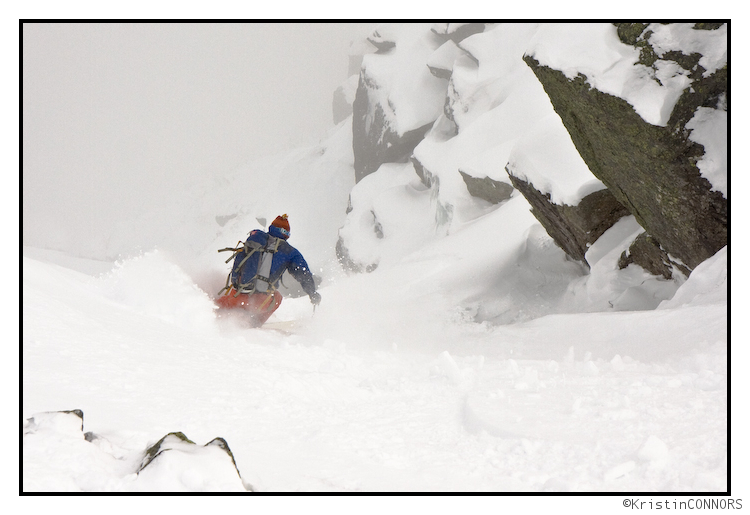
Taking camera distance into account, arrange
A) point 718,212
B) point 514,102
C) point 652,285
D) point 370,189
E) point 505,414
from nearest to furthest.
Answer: point 505,414 → point 718,212 → point 652,285 → point 514,102 → point 370,189

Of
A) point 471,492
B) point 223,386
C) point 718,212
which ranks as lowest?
point 223,386

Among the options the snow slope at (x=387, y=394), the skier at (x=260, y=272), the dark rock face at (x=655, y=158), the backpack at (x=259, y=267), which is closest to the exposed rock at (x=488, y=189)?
the snow slope at (x=387, y=394)

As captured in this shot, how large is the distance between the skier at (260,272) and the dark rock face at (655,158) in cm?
416

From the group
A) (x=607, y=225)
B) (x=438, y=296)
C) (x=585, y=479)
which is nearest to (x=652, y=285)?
(x=607, y=225)

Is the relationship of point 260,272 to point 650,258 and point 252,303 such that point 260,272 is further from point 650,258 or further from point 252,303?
point 650,258

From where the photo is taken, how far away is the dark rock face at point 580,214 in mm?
6789

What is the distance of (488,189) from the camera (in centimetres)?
1544

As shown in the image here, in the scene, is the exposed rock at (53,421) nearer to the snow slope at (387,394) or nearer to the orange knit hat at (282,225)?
the snow slope at (387,394)

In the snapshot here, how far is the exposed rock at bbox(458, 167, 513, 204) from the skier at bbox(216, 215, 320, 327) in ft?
32.2

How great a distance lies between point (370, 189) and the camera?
25859 mm

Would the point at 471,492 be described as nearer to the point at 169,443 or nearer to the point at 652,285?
the point at 169,443

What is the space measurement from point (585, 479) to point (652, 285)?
17.0 feet

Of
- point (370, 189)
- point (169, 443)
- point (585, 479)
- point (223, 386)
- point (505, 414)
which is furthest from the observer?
point (370, 189)

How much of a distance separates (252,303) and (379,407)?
4.20m
